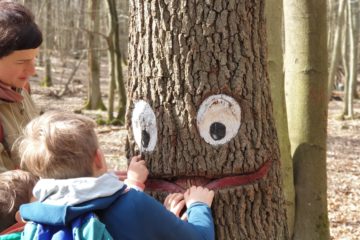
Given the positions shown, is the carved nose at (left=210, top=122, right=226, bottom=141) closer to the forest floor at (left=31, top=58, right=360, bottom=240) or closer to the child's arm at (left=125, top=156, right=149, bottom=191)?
the child's arm at (left=125, top=156, right=149, bottom=191)

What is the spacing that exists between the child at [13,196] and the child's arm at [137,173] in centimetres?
48

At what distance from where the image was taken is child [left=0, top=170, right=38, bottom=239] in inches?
95.7

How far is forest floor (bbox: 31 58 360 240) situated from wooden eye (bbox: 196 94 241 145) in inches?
124

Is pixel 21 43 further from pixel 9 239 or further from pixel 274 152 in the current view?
pixel 274 152

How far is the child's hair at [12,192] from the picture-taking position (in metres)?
2.44

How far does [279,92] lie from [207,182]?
1.76 meters

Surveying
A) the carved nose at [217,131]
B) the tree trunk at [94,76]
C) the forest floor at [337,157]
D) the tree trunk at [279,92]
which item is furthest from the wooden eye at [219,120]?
the tree trunk at [94,76]

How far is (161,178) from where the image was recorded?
2939 mm

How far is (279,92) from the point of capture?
4.43 meters

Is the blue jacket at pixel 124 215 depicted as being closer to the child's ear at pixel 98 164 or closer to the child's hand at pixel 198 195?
the child's ear at pixel 98 164

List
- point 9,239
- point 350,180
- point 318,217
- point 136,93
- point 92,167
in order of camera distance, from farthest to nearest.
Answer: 1. point 350,180
2. point 318,217
3. point 136,93
4. point 9,239
5. point 92,167

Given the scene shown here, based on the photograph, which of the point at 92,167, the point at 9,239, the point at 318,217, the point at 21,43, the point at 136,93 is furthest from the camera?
the point at 318,217

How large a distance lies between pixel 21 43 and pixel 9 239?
98 centimetres

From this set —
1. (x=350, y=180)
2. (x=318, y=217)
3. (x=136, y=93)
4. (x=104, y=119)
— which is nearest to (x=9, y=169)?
(x=136, y=93)
